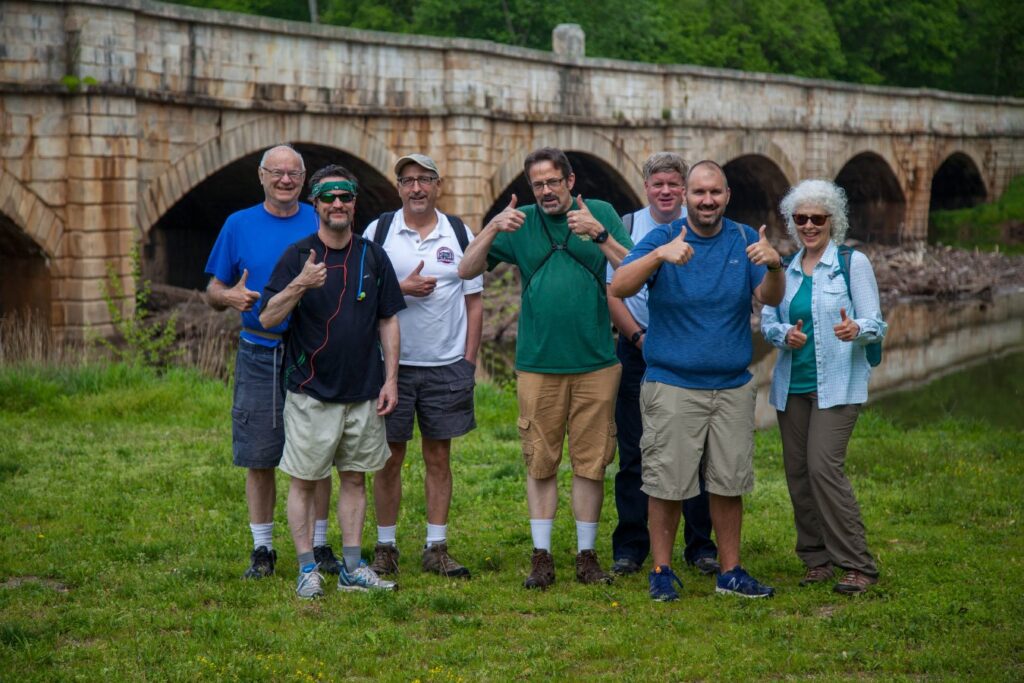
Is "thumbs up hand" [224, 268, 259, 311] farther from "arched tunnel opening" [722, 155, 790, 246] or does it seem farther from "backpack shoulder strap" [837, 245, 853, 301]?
"arched tunnel opening" [722, 155, 790, 246]

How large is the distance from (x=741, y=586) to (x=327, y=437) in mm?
1775

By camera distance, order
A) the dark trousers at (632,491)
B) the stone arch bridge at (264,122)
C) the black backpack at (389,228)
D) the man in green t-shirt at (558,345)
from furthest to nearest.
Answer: the stone arch bridge at (264,122), the dark trousers at (632,491), the black backpack at (389,228), the man in green t-shirt at (558,345)

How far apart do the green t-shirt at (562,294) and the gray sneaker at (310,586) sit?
1.20 m

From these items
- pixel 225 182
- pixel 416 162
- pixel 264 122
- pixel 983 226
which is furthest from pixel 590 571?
pixel 983 226

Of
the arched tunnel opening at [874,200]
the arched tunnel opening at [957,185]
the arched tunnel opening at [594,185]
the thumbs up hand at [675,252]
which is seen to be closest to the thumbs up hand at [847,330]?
the thumbs up hand at [675,252]

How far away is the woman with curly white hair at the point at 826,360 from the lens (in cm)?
548

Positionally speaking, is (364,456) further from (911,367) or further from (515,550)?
(911,367)

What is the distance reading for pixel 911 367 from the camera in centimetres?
1694

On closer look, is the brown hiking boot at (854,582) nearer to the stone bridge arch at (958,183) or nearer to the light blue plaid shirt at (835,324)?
Answer: the light blue plaid shirt at (835,324)

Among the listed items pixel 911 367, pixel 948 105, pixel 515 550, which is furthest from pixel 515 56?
pixel 948 105

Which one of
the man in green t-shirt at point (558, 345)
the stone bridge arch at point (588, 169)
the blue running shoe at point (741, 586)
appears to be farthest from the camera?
the stone bridge arch at point (588, 169)

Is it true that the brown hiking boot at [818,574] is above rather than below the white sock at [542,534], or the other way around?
below

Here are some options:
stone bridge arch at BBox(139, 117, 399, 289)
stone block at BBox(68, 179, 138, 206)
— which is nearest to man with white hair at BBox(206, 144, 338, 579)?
stone block at BBox(68, 179, 138, 206)

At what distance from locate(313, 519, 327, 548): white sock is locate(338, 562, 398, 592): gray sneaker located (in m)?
0.39
